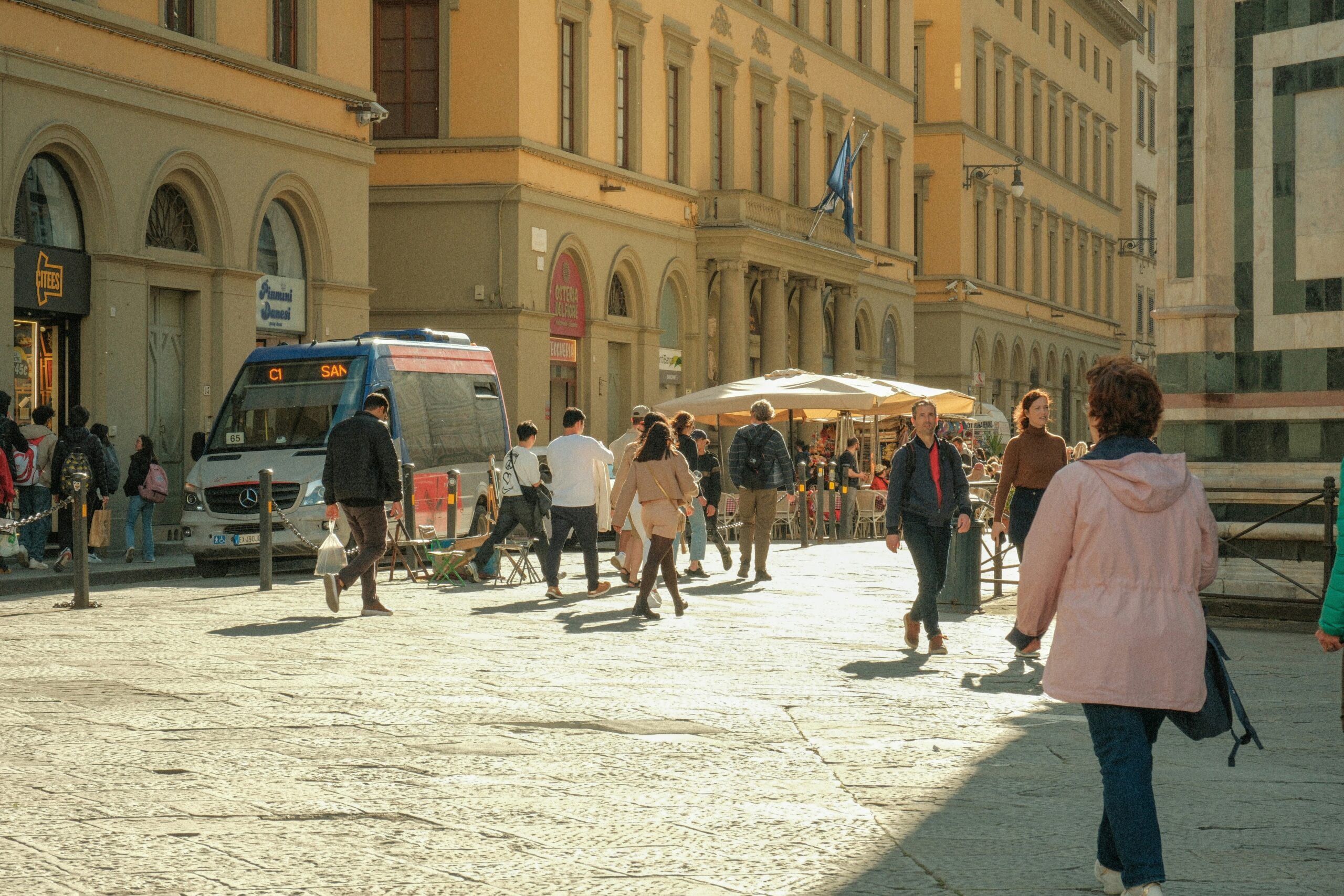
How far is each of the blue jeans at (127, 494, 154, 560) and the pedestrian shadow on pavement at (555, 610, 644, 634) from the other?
7913 millimetres

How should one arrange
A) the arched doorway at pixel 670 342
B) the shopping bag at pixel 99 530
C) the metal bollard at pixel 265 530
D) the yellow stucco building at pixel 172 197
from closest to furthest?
the metal bollard at pixel 265 530 < the shopping bag at pixel 99 530 < the yellow stucco building at pixel 172 197 < the arched doorway at pixel 670 342

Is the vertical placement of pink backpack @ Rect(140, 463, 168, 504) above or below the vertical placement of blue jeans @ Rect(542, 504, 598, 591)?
above

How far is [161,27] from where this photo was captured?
2520 cm

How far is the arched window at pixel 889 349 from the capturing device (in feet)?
178

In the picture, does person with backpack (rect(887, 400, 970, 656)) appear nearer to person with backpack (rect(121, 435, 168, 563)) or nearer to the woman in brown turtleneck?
the woman in brown turtleneck

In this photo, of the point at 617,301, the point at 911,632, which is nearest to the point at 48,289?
the point at 911,632

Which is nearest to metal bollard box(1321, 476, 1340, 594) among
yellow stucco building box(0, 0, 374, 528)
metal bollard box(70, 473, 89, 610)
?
metal bollard box(70, 473, 89, 610)

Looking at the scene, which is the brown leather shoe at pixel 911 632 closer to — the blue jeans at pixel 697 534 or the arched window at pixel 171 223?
the blue jeans at pixel 697 534

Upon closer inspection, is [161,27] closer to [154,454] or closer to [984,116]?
[154,454]

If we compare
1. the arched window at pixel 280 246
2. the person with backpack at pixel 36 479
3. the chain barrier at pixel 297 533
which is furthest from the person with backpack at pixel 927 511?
the arched window at pixel 280 246

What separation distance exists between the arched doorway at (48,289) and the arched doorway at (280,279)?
403cm

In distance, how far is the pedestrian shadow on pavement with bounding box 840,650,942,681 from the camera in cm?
1195

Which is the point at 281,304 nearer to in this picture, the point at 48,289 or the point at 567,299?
the point at 48,289

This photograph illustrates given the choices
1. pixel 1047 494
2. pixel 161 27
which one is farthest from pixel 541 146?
pixel 1047 494
